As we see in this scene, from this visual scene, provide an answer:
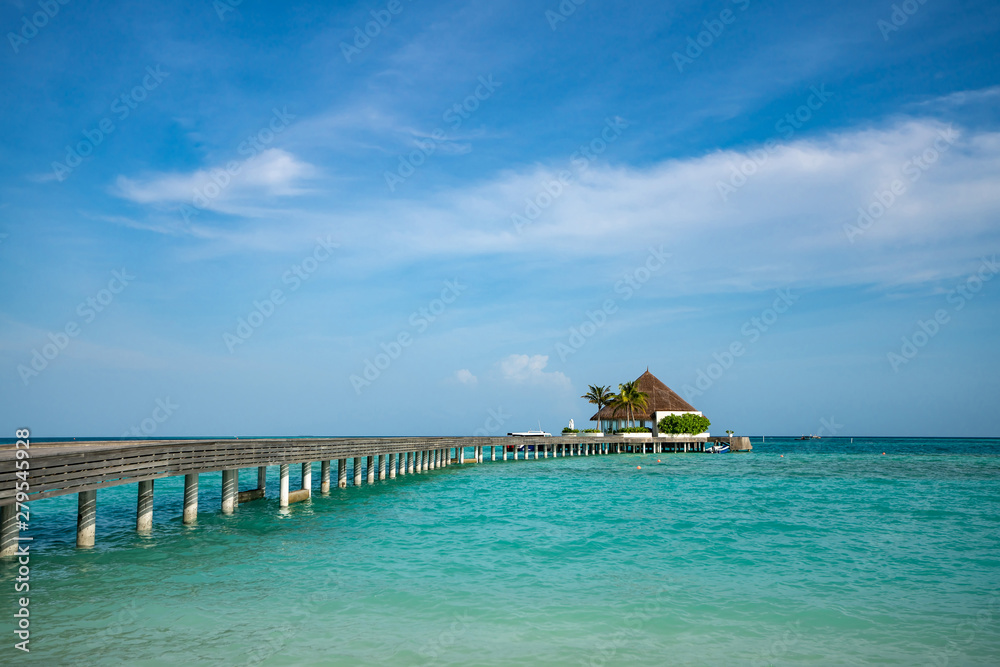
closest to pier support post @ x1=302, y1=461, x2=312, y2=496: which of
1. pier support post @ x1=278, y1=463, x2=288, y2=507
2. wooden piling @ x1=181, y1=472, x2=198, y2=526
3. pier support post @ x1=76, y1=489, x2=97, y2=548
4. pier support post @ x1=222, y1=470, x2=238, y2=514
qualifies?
pier support post @ x1=278, y1=463, x2=288, y2=507

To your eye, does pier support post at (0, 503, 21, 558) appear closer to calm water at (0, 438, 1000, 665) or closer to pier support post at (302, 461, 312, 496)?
calm water at (0, 438, 1000, 665)

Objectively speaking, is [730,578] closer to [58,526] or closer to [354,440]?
[58,526]

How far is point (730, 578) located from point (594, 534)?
619 centimetres

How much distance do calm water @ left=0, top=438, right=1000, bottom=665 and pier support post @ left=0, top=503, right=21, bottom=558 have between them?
0.78m

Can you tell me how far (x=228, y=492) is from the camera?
23.4 metres

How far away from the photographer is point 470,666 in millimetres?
8883

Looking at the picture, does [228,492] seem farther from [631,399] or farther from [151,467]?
[631,399]

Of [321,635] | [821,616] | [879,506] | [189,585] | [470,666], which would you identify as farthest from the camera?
[879,506]

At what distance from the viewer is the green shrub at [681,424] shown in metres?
81.9

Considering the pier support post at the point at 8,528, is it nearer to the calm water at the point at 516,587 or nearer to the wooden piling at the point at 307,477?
the calm water at the point at 516,587

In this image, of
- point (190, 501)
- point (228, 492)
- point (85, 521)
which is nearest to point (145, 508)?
point (190, 501)

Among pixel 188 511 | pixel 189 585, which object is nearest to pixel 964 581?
pixel 189 585

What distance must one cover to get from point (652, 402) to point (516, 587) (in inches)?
2945

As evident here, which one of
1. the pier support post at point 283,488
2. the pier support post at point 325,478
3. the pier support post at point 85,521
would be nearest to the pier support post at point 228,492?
the pier support post at point 283,488
